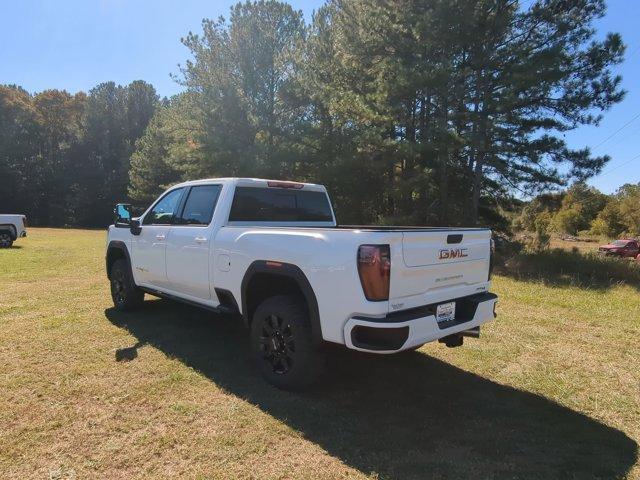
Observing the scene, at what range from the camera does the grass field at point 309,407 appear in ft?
9.59

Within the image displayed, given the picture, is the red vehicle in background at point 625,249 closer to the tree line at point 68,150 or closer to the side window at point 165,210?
the side window at point 165,210

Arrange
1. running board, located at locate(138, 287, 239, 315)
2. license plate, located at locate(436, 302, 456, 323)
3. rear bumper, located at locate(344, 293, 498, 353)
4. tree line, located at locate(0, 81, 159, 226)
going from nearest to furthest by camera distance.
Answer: rear bumper, located at locate(344, 293, 498, 353), license plate, located at locate(436, 302, 456, 323), running board, located at locate(138, 287, 239, 315), tree line, located at locate(0, 81, 159, 226)

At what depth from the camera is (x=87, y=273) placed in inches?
414

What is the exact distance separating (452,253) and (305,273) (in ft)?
4.12

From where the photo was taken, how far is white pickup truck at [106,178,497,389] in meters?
3.22

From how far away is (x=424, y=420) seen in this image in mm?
3508

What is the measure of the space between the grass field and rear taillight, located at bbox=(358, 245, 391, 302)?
41.9 inches

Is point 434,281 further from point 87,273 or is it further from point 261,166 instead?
point 261,166

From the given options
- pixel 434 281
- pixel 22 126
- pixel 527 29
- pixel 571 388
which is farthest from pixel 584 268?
pixel 22 126

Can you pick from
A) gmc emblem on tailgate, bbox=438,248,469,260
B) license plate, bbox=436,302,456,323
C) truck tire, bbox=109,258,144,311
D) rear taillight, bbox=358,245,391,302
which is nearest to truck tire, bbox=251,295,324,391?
rear taillight, bbox=358,245,391,302

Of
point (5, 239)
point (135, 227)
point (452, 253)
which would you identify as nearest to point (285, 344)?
point (452, 253)

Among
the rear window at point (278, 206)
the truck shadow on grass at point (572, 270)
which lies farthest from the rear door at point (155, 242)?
the truck shadow on grass at point (572, 270)

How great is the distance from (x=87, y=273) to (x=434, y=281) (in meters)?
9.43

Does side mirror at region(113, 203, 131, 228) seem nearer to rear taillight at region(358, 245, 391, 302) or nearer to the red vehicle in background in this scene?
rear taillight at region(358, 245, 391, 302)
